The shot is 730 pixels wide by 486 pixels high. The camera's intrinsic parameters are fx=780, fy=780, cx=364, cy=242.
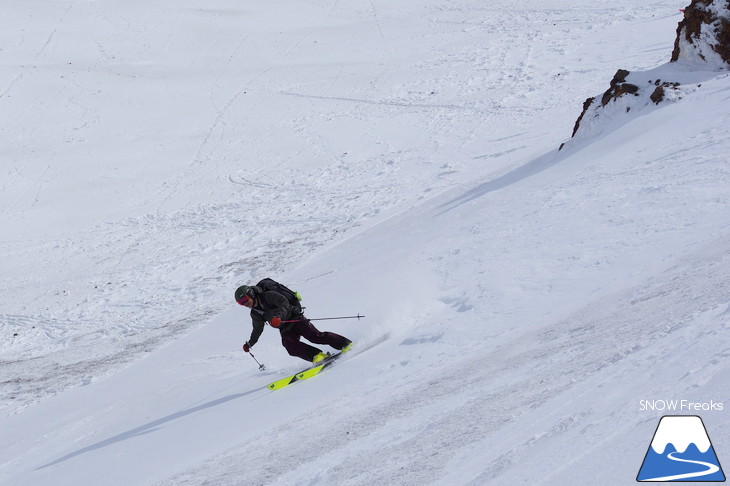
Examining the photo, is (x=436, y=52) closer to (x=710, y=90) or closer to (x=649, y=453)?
(x=710, y=90)

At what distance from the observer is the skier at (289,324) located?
365 inches

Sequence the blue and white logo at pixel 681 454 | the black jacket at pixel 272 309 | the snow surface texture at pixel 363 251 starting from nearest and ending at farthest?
the blue and white logo at pixel 681 454 < the snow surface texture at pixel 363 251 < the black jacket at pixel 272 309

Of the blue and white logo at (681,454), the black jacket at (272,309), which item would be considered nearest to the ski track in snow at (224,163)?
the black jacket at (272,309)

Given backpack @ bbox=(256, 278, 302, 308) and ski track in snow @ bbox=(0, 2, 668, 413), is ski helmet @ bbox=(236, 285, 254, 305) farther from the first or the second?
ski track in snow @ bbox=(0, 2, 668, 413)

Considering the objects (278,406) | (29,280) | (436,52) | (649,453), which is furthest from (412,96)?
(649,453)

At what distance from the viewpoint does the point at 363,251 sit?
14.7 meters

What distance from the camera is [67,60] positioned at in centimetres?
3269

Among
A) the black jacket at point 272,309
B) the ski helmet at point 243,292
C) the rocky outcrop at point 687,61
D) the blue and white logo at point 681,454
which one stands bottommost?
the blue and white logo at point 681,454

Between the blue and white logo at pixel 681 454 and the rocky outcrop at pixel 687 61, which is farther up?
the rocky outcrop at pixel 687 61

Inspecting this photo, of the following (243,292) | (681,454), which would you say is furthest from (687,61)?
(681,454)

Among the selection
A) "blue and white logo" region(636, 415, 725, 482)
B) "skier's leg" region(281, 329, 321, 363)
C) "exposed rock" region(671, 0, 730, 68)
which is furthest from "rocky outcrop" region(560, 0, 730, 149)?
"blue and white logo" region(636, 415, 725, 482)

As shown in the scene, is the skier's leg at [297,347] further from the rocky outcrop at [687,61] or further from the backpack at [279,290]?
the rocky outcrop at [687,61]

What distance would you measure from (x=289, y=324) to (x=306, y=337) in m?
0.27

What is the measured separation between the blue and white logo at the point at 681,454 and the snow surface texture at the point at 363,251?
0.29ft
